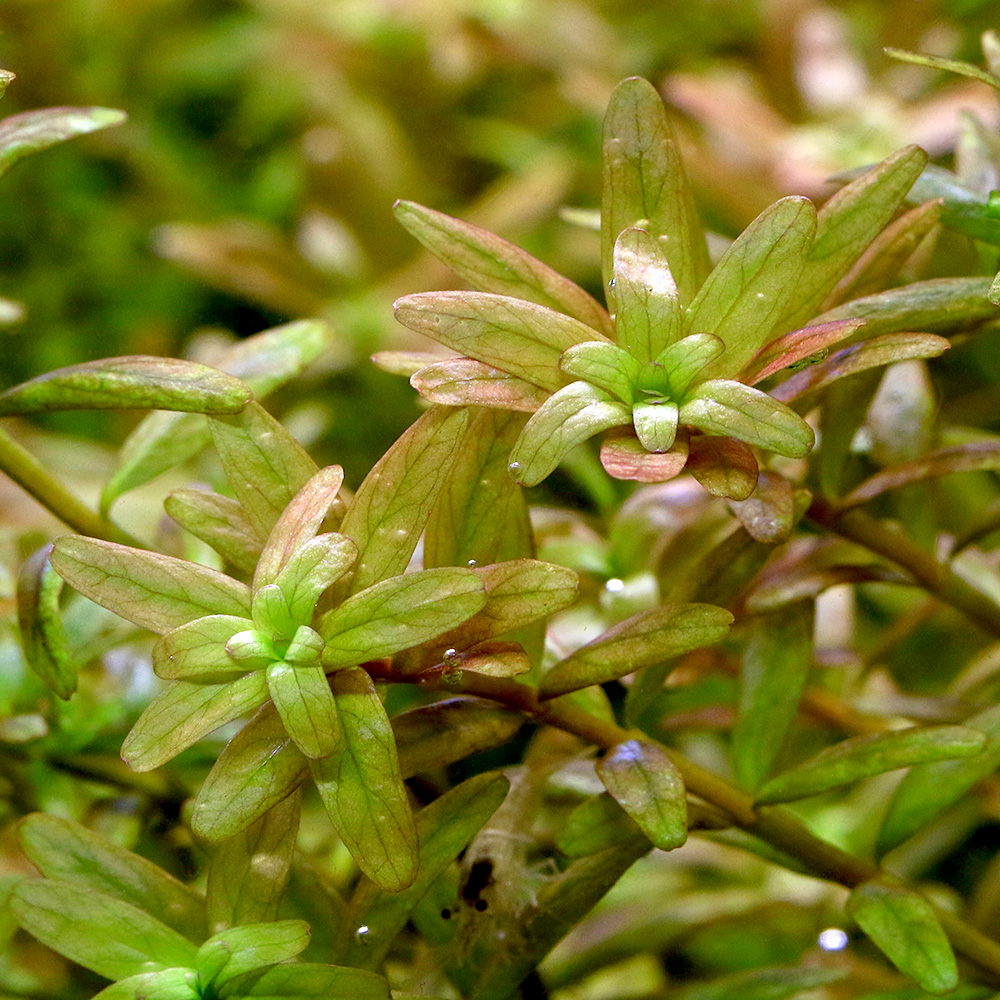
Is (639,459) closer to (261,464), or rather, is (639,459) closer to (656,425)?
(656,425)

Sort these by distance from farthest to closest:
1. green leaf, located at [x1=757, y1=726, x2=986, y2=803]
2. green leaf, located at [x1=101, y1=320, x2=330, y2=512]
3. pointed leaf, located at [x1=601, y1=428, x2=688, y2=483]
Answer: green leaf, located at [x1=101, y1=320, x2=330, y2=512] < green leaf, located at [x1=757, y1=726, x2=986, y2=803] < pointed leaf, located at [x1=601, y1=428, x2=688, y2=483]

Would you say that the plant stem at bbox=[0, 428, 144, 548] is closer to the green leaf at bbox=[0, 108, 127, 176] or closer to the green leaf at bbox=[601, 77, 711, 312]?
the green leaf at bbox=[0, 108, 127, 176]

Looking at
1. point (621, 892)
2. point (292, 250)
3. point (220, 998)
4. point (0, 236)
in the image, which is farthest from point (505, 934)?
point (0, 236)

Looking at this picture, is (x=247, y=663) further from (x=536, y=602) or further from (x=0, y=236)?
(x=0, y=236)

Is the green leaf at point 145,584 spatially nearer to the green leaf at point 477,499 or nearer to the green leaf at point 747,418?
the green leaf at point 477,499

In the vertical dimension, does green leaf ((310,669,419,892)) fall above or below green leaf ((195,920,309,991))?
above

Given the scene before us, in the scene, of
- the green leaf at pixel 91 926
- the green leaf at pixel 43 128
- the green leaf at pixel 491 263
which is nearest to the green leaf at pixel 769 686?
the green leaf at pixel 491 263

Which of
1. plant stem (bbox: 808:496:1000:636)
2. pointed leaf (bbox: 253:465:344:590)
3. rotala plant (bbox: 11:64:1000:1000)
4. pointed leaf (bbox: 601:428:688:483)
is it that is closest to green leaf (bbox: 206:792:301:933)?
rotala plant (bbox: 11:64:1000:1000)

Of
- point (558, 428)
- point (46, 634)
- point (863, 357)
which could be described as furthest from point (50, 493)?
point (863, 357)
